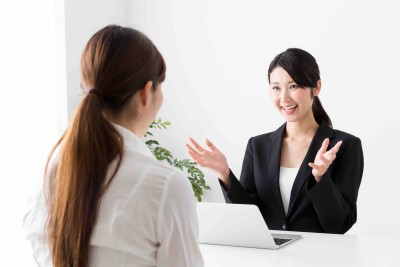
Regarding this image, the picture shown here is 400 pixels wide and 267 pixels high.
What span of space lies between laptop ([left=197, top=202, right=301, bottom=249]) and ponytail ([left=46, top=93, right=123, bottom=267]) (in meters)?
1.02

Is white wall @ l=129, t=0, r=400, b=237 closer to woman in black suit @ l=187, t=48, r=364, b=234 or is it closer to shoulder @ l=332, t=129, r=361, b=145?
woman in black suit @ l=187, t=48, r=364, b=234

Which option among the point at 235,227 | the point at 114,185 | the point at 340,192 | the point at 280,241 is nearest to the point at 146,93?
the point at 114,185

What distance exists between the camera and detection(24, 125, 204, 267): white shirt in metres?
1.24

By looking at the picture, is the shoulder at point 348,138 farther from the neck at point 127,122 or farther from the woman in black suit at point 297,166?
the neck at point 127,122

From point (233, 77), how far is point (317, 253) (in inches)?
124

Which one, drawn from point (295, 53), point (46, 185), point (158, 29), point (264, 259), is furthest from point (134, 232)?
point (158, 29)

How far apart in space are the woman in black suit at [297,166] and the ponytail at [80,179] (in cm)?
127

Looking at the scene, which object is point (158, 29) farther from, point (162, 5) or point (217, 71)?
point (217, 71)

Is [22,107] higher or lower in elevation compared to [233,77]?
lower

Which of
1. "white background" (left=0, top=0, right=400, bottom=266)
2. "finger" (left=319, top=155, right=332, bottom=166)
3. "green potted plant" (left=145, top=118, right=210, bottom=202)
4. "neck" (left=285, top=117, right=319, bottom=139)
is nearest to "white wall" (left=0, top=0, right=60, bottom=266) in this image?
"white background" (left=0, top=0, right=400, bottom=266)

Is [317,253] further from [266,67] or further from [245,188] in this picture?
[266,67]

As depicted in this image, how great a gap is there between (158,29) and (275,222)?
124 inches

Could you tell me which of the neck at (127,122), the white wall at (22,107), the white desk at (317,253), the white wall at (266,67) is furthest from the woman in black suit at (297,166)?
the white wall at (22,107)

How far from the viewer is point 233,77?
5191 millimetres
